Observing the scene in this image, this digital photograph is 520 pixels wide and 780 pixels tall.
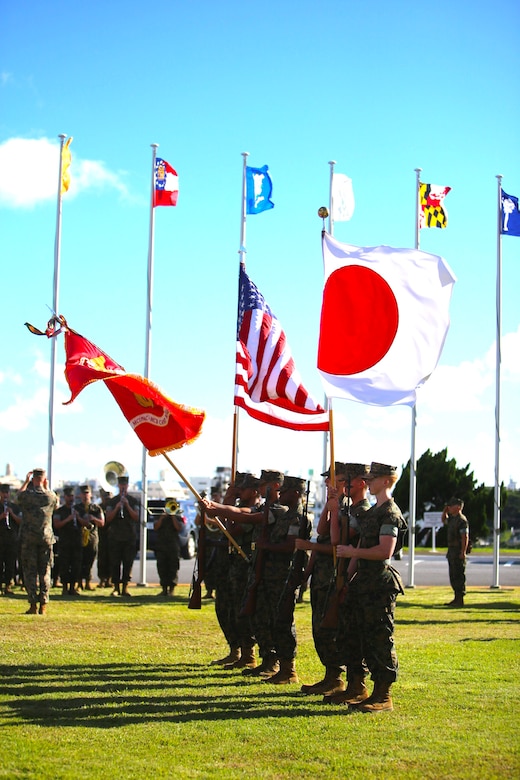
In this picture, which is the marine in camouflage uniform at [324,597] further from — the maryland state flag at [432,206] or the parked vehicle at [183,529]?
the maryland state flag at [432,206]

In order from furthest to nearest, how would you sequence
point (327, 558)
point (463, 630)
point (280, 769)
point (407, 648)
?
point (463, 630)
point (407, 648)
point (327, 558)
point (280, 769)

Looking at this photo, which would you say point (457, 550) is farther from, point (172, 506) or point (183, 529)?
point (183, 529)

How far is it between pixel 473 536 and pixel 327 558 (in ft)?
122

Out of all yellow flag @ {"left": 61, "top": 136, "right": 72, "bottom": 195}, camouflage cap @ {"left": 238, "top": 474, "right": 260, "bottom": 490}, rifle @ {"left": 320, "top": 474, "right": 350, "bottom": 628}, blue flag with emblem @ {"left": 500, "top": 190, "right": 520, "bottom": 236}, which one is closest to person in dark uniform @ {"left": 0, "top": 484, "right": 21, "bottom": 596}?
yellow flag @ {"left": 61, "top": 136, "right": 72, "bottom": 195}

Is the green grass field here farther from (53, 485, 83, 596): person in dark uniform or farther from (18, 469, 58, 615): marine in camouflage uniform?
(53, 485, 83, 596): person in dark uniform

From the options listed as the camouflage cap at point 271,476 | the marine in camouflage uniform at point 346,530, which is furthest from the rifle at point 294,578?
the marine in camouflage uniform at point 346,530

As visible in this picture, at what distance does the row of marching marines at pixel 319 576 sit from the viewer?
8078mm

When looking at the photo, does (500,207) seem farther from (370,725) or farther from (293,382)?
(370,725)

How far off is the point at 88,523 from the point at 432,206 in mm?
9181

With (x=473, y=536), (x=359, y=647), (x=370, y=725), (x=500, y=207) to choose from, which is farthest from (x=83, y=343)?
(x=473, y=536)

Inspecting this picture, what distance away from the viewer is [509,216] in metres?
21.8

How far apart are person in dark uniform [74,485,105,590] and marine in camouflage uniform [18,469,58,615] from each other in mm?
3326

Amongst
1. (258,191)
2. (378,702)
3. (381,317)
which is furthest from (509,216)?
(378,702)

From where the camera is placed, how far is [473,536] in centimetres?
4500
